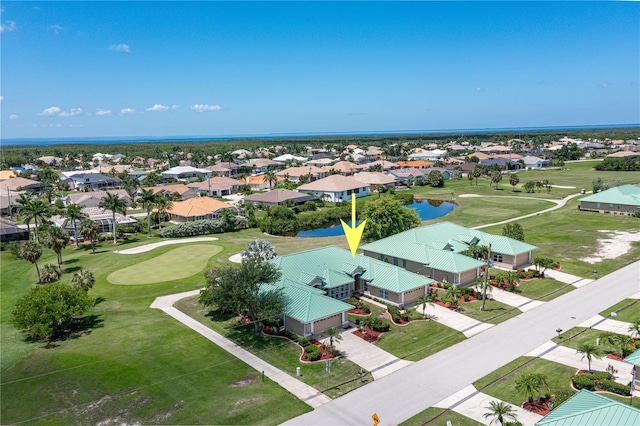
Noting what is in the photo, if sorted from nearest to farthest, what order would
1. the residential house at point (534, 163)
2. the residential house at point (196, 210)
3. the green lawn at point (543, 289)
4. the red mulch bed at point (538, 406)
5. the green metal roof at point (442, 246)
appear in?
1. the red mulch bed at point (538, 406)
2. the green lawn at point (543, 289)
3. the green metal roof at point (442, 246)
4. the residential house at point (196, 210)
5. the residential house at point (534, 163)

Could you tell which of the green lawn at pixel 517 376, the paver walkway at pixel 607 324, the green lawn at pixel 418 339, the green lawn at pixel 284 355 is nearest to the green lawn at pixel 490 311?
the green lawn at pixel 418 339

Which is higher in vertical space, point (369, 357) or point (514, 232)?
point (514, 232)

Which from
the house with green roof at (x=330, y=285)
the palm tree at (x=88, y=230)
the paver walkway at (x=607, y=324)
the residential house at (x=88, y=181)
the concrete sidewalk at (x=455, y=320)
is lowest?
the concrete sidewalk at (x=455, y=320)

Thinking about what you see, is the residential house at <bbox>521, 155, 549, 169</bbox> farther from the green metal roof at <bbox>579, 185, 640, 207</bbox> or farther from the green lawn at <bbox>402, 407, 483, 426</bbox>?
the green lawn at <bbox>402, 407, 483, 426</bbox>

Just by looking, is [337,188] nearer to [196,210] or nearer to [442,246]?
[196,210]

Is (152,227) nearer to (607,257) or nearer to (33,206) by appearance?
(33,206)

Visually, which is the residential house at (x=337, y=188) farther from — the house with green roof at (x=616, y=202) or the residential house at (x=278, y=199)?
the house with green roof at (x=616, y=202)

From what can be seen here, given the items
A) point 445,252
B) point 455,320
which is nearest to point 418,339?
point 455,320
